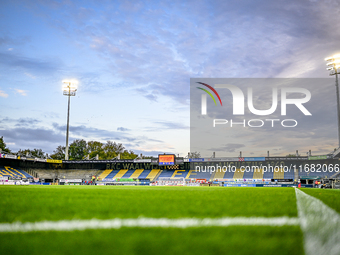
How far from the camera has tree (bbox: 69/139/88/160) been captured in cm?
8794

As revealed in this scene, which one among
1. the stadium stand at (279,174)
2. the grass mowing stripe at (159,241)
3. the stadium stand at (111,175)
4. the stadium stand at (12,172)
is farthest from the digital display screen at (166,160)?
the grass mowing stripe at (159,241)

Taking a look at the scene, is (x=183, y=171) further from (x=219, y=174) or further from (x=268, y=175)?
(x=268, y=175)

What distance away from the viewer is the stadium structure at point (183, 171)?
43222mm

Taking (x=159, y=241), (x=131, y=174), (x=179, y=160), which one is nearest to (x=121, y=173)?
(x=131, y=174)

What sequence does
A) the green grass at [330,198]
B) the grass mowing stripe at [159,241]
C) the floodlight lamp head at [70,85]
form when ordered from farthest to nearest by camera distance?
the floodlight lamp head at [70,85], the green grass at [330,198], the grass mowing stripe at [159,241]

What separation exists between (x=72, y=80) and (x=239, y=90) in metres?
33.6

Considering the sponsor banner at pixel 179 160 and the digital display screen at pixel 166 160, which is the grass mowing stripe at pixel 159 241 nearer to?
the digital display screen at pixel 166 160

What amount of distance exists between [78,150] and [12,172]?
144 ft

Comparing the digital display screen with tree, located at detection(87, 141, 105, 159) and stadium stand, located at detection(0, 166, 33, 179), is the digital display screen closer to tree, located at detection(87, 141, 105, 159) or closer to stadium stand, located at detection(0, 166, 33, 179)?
stadium stand, located at detection(0, 166, 33, 179)

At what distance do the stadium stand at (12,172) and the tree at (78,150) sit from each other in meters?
39.7

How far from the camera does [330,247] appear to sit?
147cm

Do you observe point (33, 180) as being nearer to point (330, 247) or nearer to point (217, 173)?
point (217, 173)

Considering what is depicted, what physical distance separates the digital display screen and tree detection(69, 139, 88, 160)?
144 ft

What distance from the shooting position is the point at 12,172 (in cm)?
4459
